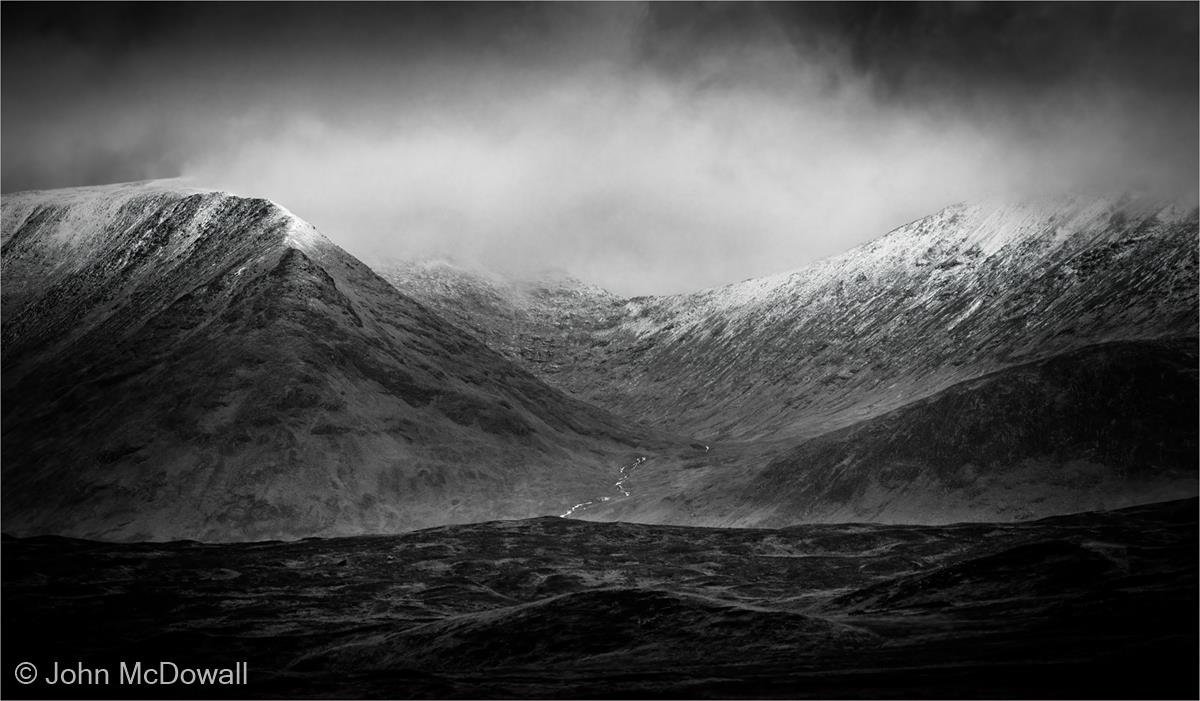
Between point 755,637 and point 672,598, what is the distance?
22380mm

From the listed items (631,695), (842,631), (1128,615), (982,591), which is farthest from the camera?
(982,591)

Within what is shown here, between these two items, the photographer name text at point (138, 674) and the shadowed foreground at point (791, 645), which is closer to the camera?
the shadowed foreground at point (791, 645)

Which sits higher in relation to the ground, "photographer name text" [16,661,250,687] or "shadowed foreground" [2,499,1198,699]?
"photographer name text" [16,661,250,687]

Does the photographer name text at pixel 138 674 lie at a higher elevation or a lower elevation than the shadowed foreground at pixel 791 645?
higher

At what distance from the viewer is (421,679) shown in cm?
14962

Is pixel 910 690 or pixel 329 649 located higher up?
pixel 329 649

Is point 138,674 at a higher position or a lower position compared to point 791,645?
higher

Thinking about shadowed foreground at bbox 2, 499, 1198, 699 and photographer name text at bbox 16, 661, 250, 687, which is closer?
shadowed foreground at bbox 2, 499, 1198, 699

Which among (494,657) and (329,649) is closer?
(494,657)

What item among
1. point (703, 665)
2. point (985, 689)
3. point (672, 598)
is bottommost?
point (985, 689)

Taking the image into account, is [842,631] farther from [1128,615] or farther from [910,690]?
[910,690]

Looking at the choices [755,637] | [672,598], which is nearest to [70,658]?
[672,598]

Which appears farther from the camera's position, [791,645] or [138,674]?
[138,674]

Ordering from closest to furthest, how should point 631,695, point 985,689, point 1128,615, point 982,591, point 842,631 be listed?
point 985,689, point 631,695, point 1128,615, point 842,631, point 982,591
